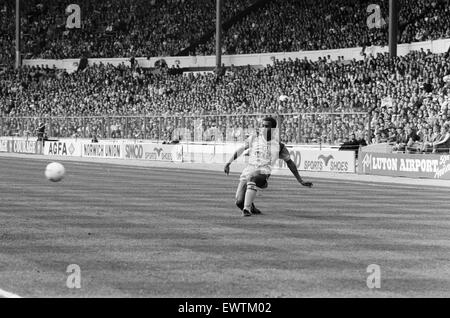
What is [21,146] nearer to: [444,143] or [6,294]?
[444,143]

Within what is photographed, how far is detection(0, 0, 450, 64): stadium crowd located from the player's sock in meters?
34.2

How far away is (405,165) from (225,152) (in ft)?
37.9

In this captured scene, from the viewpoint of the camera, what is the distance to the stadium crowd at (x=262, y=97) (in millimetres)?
40562

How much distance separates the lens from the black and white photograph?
38.3 ft

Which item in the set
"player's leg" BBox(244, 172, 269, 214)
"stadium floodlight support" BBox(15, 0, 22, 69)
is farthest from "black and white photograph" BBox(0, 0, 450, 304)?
"stadium floodlight support" BBox(15, 0, 22, 69)

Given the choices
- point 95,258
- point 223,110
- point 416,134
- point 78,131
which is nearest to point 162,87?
point 78,131

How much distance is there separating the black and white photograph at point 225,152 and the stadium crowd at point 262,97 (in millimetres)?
126

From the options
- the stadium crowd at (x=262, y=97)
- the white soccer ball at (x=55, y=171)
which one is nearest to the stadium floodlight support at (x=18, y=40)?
the stadium crowd at (x=262, y=97)

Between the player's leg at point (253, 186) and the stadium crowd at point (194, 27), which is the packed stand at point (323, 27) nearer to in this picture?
the stadium crowd at point (194, 27)

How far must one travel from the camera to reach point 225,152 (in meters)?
46.2

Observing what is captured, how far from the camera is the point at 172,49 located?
69.7 m

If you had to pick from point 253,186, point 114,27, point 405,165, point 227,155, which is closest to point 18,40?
point 114,27
